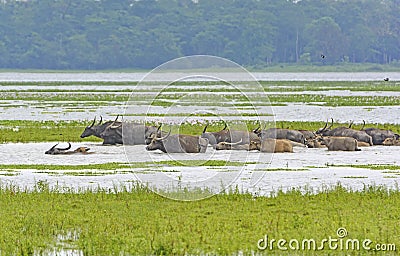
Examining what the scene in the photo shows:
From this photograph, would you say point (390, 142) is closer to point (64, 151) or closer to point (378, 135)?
point (378, 135)

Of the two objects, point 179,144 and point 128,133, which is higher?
point 128,133

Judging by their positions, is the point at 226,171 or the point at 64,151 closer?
the point at 226,171

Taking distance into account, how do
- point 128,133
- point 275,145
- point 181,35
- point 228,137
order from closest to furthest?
point 275,145
point 228,137
point 128,133
point 181,35

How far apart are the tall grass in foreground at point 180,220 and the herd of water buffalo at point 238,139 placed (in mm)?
7386

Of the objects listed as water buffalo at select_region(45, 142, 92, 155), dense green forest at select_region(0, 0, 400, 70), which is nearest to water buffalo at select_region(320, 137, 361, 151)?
water buffalo at select_region(45, 142, 92, 155)

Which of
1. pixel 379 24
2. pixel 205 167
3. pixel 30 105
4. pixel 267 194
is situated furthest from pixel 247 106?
pixel 379 24

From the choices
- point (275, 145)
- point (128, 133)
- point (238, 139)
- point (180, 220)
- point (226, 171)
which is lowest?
point (180, 220)

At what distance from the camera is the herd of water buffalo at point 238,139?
80.3 ft

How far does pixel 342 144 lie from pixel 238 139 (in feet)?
9.86

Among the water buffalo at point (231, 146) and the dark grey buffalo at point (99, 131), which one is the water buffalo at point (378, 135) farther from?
the dark grey buffalo at point (99, 131)

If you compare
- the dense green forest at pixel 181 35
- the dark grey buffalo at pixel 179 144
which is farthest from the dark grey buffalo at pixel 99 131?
the dense green forest at pixel 181 35

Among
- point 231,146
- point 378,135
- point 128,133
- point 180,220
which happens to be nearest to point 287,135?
point 231,146

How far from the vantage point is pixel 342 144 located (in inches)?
986

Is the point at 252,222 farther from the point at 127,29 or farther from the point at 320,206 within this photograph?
the point at 127,29
